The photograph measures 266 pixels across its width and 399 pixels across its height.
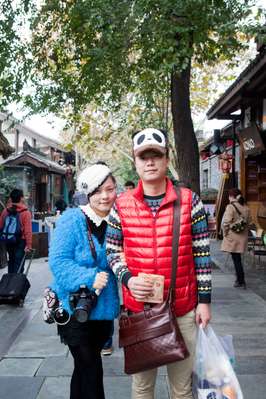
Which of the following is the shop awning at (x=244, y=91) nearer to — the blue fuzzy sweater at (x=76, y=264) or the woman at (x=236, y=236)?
the woman at (x=236, y=236)

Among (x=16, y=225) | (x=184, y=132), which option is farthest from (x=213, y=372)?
(x=184, y=132)

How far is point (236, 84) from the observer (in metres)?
11.9

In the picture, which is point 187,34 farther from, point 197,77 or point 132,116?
point 197,77

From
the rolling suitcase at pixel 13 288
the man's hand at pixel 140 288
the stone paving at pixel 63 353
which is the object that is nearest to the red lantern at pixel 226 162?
the stone paving at pixel 63 353

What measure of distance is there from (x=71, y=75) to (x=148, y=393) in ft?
30.2

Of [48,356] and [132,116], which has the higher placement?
[132,116]

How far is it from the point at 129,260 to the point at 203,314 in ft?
1.61

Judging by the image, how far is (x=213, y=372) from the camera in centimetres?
270

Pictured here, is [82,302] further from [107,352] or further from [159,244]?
[107,352]

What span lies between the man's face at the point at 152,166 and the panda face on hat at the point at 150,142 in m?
0.02

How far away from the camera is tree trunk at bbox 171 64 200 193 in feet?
34.4

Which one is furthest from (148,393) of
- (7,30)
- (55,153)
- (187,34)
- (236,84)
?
(55,153)

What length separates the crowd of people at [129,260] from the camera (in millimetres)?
2744

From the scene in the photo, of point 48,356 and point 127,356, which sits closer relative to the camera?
point 127,356
